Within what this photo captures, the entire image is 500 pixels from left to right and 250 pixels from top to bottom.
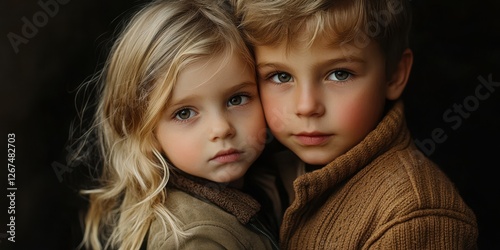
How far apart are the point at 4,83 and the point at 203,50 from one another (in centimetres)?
50

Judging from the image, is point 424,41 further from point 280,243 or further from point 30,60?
point 30,60

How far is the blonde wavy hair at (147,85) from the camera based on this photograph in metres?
1.49

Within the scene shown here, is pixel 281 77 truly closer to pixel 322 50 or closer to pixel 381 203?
pixel 322 50

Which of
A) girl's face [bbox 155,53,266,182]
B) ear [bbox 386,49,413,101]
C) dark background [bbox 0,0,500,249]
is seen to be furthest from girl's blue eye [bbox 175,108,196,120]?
ear [bbox 386,49,413,101]

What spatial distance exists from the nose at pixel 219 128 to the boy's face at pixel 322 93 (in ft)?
0.35

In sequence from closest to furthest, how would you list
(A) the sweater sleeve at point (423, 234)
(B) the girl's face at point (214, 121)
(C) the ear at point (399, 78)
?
(A) the sweater sleeve at point (423, 234) → (B) the girl's face at point (214, 121) → (C) the ear at point (399, 78)

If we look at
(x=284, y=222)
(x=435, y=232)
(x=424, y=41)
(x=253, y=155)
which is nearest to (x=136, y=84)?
(x=253, y=155)

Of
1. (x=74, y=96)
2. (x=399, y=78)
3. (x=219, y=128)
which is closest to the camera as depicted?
(x=219, y=128)

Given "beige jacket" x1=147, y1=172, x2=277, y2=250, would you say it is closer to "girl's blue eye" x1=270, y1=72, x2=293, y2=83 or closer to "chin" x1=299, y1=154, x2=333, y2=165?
"chin" x1=299, y1=154, x2=333, y2=165

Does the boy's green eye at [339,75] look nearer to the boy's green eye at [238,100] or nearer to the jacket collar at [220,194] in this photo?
the boy's green eye at [238,100]

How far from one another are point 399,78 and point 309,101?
0.27 m

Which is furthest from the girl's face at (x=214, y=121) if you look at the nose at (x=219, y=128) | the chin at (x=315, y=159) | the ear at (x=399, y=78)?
the ear at (x=399, y=78)

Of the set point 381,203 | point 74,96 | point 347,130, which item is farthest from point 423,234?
point 74,96

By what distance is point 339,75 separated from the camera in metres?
1.48
